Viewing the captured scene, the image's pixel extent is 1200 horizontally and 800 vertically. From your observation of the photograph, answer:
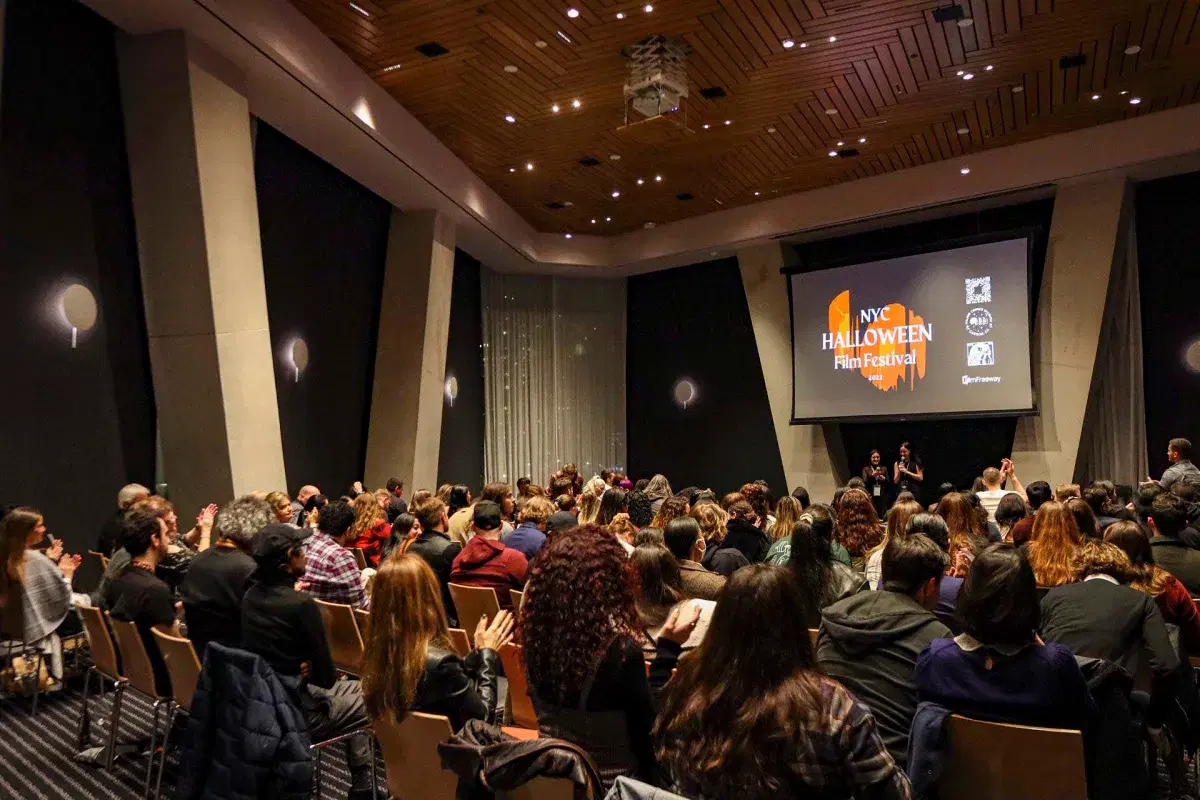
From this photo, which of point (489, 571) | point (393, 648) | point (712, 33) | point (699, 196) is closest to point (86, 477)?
point (489, 571)

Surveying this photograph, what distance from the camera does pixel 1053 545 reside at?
4.02m

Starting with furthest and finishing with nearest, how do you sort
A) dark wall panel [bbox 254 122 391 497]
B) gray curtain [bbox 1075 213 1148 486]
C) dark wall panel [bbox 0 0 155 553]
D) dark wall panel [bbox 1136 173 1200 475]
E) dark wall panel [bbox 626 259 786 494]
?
dark wall panel [bbox 626 259 786 494] → gray curtain [bbox 1075 213 1148 486] → dark wall panel [bbox 1136 173 1200 475] → dark wall panel [bbox 254 122 391 497] → dark wall panel [bbox 0 0 155 553]

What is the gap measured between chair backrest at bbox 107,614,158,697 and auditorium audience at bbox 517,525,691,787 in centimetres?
244

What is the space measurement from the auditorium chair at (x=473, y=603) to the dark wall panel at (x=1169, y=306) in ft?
32.3

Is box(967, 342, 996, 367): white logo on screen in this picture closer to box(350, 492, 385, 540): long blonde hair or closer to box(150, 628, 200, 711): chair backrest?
box(350, 492, 385, 540): long blonde hair

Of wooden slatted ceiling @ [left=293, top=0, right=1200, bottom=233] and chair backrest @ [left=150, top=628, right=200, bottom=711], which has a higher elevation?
wooden slatted ceiling @ [left=293, top=0, right=1200, bottom=233]

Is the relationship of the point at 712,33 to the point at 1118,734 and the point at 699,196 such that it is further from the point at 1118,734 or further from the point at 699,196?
the point at 1118,734

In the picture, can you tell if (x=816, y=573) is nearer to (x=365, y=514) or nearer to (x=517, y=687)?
(x=517, y=687)

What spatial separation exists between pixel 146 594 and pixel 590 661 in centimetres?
268

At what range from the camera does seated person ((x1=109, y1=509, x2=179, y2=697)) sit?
152 inches

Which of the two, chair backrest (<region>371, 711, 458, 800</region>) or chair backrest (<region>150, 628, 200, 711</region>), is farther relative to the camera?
chair backrest (<region>150, 628, 200, 711</region>)

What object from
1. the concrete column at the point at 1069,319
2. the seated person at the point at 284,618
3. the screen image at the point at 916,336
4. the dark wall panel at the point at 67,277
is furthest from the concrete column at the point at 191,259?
the concrete column at the point at 1069,319

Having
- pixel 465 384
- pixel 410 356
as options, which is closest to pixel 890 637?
pixel 410 356

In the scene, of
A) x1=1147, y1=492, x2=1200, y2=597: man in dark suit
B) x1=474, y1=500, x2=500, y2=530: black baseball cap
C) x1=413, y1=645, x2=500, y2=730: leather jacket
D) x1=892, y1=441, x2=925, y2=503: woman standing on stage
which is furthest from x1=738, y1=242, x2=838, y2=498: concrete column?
x1=413, y1=645, x2=500, y2=730: leather jacket
